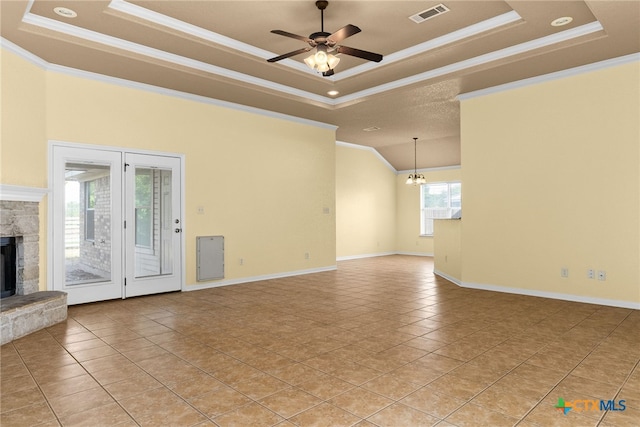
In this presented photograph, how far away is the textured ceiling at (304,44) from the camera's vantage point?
407 cm

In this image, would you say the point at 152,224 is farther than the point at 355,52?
Yes

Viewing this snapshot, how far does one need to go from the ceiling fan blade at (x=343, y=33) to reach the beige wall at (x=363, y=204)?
6.74m

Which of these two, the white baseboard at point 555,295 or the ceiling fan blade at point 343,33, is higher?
the ceiling fan blade at point 343,33

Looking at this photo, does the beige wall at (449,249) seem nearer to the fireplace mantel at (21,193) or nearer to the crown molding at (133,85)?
the crown molding at (133,85)

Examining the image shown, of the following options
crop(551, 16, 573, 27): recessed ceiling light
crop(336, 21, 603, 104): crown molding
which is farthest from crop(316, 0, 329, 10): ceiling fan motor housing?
crop(551, 16, 573, 27): recessed ceiling light

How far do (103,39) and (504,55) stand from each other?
15.5ft

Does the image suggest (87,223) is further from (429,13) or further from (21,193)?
(429,13)

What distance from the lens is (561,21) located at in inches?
166

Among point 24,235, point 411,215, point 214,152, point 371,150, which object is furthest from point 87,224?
point 411,215

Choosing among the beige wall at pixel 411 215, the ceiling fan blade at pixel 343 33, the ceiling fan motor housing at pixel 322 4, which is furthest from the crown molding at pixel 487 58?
the beige wall at pixel 411 215

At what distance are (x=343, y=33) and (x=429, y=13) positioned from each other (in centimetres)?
121

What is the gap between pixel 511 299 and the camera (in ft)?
17.8

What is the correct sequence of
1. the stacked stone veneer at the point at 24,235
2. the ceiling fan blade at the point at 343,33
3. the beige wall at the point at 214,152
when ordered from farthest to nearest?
the beige wall at the point at 214,152 < the stacked stone veneer at the point at 24,235 < the ceiling fan blade at the point at 343,33

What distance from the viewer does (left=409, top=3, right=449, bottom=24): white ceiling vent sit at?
4164 millimetres
